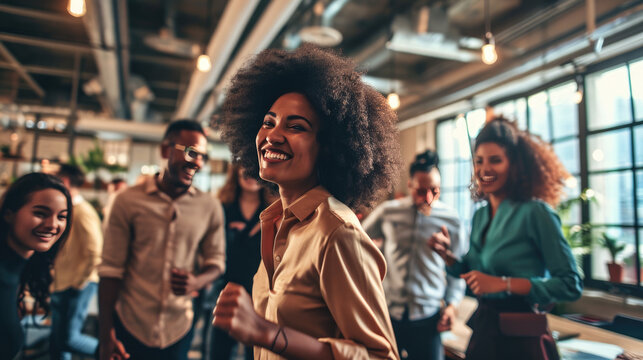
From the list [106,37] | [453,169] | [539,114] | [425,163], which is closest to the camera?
[425,163]

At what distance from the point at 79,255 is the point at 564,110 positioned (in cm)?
541

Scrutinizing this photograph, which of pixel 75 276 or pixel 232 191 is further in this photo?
pixel 75 276

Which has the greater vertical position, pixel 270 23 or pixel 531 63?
pixel 270 23

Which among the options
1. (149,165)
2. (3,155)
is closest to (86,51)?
(3,155)

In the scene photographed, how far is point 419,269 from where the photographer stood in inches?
93.5

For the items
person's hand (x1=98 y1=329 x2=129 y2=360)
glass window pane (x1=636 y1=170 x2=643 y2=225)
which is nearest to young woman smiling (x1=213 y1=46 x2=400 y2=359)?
person's hand (x1=98 y1=329 x2=129 y2=360)

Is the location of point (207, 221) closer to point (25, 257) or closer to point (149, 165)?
point (25, 257)

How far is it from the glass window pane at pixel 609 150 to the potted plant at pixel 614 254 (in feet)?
3.07

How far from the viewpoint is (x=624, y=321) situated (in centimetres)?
158

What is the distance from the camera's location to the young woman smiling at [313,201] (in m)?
0.76

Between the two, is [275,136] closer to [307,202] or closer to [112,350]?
[307,202]

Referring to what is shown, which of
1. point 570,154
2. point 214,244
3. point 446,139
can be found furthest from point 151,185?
point 446,139

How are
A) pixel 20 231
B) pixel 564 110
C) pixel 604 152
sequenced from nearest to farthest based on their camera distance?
pixel 20 231 < pixel 604 152 < pixel 564 110

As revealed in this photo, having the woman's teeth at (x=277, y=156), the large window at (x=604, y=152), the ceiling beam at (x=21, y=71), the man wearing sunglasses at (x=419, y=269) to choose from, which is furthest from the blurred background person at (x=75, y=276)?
the ceiling beam at (x=21, y=71)
